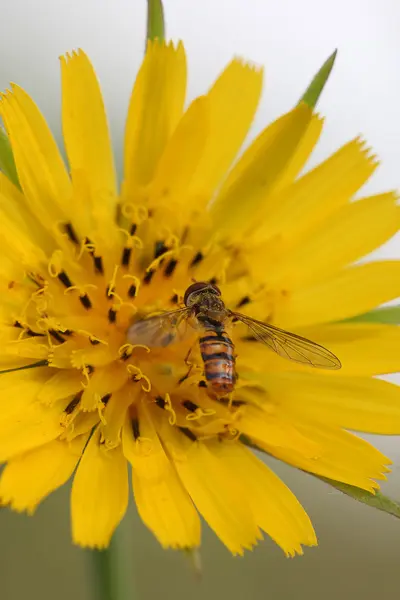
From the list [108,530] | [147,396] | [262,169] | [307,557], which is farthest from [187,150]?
[307,557]

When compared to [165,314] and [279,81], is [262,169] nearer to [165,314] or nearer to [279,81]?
[165,314]

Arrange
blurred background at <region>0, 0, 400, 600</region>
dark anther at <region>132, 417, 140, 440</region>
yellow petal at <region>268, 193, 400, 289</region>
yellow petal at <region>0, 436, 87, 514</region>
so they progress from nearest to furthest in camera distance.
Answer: yellow petal at <region>0, 436, 87, 514</region>
dark anther at <region>132, 417, 140, 440</region>
yellow petal at <region>268, 193, 400, 289</region>
blurred background at <region>0, 0, 400, 600</region>

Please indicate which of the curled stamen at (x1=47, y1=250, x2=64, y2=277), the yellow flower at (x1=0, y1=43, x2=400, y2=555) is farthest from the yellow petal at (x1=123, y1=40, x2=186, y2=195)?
the curled stamen at (x1=47, y1=250, x2=64, y2=277)

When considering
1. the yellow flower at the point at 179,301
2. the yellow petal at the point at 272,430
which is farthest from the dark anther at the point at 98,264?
the yellow petal at the point at 272,430

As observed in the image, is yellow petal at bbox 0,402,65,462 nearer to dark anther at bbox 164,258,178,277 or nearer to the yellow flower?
the yellow flower

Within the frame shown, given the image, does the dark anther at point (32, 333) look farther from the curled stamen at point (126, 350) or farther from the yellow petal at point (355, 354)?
the yellow petal at point (355, 354)

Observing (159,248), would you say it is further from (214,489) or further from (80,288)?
(214,489)
